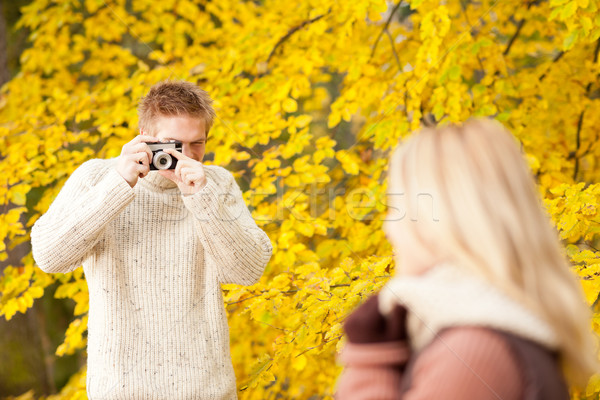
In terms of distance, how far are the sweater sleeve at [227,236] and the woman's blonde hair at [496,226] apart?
0.81 m

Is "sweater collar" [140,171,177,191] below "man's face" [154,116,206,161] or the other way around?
below

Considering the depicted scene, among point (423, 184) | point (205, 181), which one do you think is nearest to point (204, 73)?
point (205, 181)

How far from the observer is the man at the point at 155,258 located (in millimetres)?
1695

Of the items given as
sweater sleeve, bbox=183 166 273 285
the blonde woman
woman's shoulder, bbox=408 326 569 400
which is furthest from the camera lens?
woman's shoulder, bbox=408 326 569 400

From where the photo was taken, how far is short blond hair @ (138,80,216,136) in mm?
1919

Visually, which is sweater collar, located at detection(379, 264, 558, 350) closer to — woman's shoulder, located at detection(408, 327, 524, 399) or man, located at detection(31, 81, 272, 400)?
woman's shoulder, located at detection(408, 327, 524, 399)

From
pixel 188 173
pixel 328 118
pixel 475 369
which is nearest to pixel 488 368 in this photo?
pixel 475 369

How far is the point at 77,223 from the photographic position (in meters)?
Result: 1.65

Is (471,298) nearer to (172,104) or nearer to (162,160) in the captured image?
(162,160)

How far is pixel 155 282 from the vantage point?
180cm

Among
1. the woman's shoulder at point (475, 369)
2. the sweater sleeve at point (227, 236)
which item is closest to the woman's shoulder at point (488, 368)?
the woman's shoulder at point (475, 369)

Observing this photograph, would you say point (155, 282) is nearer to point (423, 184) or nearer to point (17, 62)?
point (423, 184)

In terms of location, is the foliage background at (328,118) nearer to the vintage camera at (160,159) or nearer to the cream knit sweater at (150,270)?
the cream knit sweater at (150,270)

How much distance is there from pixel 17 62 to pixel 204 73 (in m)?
3.11
